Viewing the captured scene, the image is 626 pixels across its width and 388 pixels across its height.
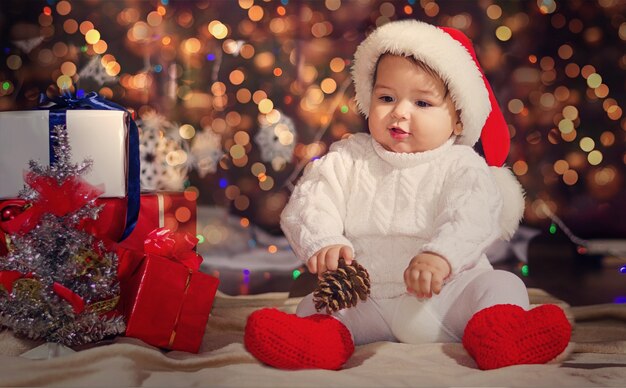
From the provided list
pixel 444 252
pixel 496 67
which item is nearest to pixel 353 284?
pixel 444 252

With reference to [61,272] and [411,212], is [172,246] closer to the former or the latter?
[61,272]

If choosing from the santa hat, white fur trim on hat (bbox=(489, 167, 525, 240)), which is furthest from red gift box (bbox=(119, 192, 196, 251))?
white fur trim on hat (bbox=(489, 167, 525, 240))

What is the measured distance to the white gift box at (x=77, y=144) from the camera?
1307 millimetres

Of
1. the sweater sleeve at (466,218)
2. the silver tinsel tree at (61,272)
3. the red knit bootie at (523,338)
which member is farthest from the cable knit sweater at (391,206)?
the silver tinsel tree at (61,272)

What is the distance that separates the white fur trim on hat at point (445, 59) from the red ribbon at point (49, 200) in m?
0.64

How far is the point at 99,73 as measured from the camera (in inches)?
73.6

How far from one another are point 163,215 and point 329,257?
1.45 feet

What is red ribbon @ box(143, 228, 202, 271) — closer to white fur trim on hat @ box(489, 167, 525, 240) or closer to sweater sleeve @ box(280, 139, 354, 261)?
sweater sleeve @ box(280, 139, 354, 261)

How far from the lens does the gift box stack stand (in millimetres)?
1215

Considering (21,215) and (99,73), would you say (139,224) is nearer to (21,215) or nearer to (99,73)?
(21,215)

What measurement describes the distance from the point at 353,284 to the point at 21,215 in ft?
2.02

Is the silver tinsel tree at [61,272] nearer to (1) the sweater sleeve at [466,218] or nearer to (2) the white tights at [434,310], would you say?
(2) the white tights at [434,310]

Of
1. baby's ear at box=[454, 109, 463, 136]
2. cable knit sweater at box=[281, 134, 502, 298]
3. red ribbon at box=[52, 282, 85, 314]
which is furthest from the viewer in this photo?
baby's ear at box=[454, 109, 463, 136]

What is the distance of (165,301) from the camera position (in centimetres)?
122
